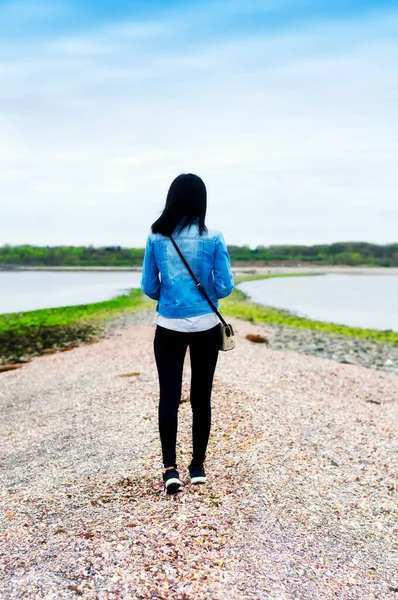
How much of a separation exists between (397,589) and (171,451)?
1738 millimetres

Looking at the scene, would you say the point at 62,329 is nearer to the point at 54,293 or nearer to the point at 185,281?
the point at 185,281

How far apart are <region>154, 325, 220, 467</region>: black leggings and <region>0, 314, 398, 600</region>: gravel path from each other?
0.58 metres

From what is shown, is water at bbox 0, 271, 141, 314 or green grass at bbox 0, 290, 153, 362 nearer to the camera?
green grass at bbox 0, 290, 153, 362

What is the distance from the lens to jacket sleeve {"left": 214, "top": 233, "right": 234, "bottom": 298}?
388cm

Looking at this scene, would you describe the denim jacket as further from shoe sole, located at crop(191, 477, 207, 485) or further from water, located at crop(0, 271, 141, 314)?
water, located at crop(0, 271, 141, 314)

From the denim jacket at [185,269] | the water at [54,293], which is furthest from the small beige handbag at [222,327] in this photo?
the water at [54,293]

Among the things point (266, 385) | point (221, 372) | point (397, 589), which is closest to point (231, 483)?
point (397, 589)

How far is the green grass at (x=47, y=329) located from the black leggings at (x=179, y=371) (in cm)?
1139

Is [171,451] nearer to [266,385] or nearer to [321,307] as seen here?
[266,385]

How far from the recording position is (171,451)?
165 inches

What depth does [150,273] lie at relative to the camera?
3.93 m

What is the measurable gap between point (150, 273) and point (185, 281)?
0.88 feet

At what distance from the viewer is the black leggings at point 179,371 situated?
387cm

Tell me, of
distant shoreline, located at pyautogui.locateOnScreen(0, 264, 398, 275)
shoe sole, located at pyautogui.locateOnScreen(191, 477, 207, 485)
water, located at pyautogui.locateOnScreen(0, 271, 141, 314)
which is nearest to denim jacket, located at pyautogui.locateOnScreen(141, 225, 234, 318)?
shoe sole, located at pyautogui.locateOnScreen(191, 477, 207, 485)
